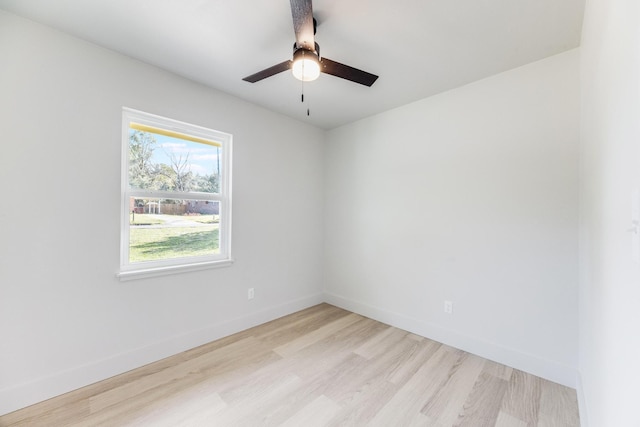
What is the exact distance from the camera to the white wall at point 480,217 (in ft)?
6.39

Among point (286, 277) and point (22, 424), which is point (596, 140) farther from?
point (22, 424)

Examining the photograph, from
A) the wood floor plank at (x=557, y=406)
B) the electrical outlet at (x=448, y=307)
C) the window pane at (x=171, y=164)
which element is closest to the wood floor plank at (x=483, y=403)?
the wood floor plank at (x=557, y=406)

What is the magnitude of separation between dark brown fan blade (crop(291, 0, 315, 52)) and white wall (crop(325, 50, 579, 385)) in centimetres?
167

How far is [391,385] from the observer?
1931mm

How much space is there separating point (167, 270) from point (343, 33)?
93.3 inches

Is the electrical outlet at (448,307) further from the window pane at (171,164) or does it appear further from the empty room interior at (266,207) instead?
the window pane at (171,164)

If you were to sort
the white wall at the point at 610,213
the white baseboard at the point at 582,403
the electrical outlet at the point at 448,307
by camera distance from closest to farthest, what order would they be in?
the white wall at the point at 610,213
the white baseboard at the point at 582,403
the electrical outlet at the point at 448,307

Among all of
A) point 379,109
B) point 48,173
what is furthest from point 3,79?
point 379,109

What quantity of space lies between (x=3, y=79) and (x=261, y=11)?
1663mm

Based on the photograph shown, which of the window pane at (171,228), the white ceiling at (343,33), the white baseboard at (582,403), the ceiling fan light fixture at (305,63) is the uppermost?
the white ceiling at (343,33)

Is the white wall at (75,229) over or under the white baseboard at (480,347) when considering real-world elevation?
over

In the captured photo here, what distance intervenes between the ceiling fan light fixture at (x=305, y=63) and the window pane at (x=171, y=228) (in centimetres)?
164

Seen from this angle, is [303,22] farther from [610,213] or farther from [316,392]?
[316,392]

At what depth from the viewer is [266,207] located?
3035 mm
